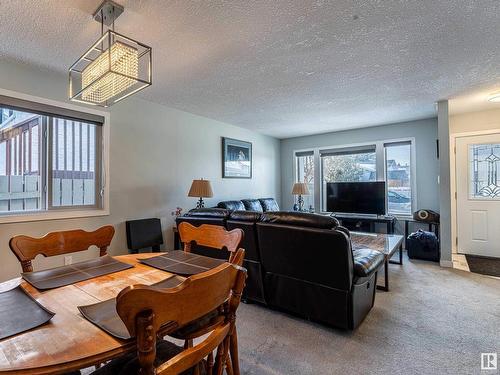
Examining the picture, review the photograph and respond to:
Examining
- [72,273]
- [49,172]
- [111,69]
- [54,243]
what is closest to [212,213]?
[54,243]

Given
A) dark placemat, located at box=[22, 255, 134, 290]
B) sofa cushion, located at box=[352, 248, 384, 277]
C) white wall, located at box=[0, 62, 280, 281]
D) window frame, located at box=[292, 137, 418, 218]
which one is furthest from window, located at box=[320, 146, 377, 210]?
dark placemat, located at box=[22, 255, 134, 290]

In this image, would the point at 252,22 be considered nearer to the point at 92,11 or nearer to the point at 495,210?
the point at 92,11

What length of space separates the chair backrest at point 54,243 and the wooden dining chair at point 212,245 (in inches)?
20.5

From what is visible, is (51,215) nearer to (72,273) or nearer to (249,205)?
(72,273)

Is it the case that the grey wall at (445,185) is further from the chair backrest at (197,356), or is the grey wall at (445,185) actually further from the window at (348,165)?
the chair backrest at (197,356)

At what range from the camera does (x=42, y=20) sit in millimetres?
1887

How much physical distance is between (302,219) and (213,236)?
30.9 inches

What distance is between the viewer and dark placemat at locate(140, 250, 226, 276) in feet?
4.40

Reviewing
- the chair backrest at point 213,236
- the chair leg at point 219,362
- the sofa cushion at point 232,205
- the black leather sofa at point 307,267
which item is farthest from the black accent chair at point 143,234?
the chair leg at point 219,362

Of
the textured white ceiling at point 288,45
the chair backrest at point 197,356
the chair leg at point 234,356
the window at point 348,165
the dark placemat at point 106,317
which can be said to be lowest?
the chair leg at point 234,356

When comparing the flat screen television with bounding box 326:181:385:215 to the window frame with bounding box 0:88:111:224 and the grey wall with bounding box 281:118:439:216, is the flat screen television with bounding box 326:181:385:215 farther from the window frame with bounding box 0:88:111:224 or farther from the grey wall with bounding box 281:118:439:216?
the window frame with bounding box 0:88:111:224

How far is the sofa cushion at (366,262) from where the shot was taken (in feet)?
6.69

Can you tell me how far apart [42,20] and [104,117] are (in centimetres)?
141

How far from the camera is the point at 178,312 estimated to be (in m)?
0.74
